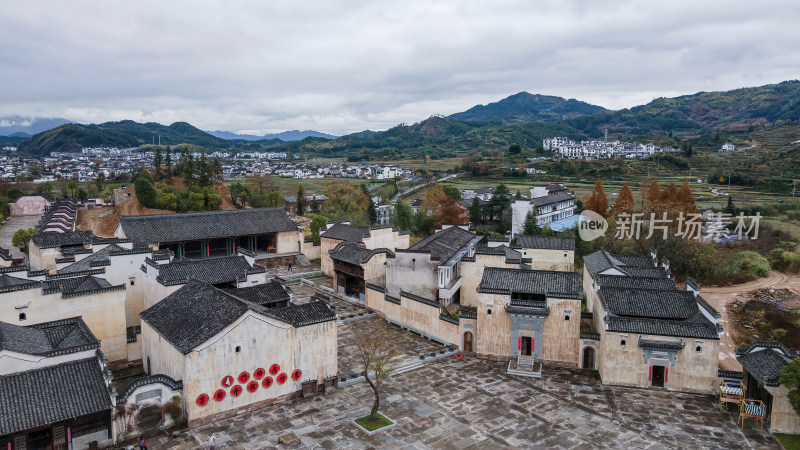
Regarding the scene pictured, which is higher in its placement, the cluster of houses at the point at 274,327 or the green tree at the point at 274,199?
the green tree at the point at 274,199

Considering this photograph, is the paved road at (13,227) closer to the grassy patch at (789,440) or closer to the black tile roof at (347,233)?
the black tile roof at (347,233)

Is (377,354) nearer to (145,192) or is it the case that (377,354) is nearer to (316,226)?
(316,226)

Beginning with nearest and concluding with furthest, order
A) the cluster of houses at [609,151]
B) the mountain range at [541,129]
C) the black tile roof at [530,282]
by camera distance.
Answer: the black tile roof at [530,282], the cluster of houses at [609,151], the mountain range at [541,129]

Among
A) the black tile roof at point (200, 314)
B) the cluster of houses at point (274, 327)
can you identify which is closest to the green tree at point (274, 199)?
the cluster of houses at point (274, 327)

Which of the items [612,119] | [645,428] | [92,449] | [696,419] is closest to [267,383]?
[92,449]

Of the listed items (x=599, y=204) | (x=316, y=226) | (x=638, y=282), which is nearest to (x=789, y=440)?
(x=638, y=282)

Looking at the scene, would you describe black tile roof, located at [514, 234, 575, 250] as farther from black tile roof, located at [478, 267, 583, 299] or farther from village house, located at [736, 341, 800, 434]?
village house, located at [736, 341, 800, 434]
